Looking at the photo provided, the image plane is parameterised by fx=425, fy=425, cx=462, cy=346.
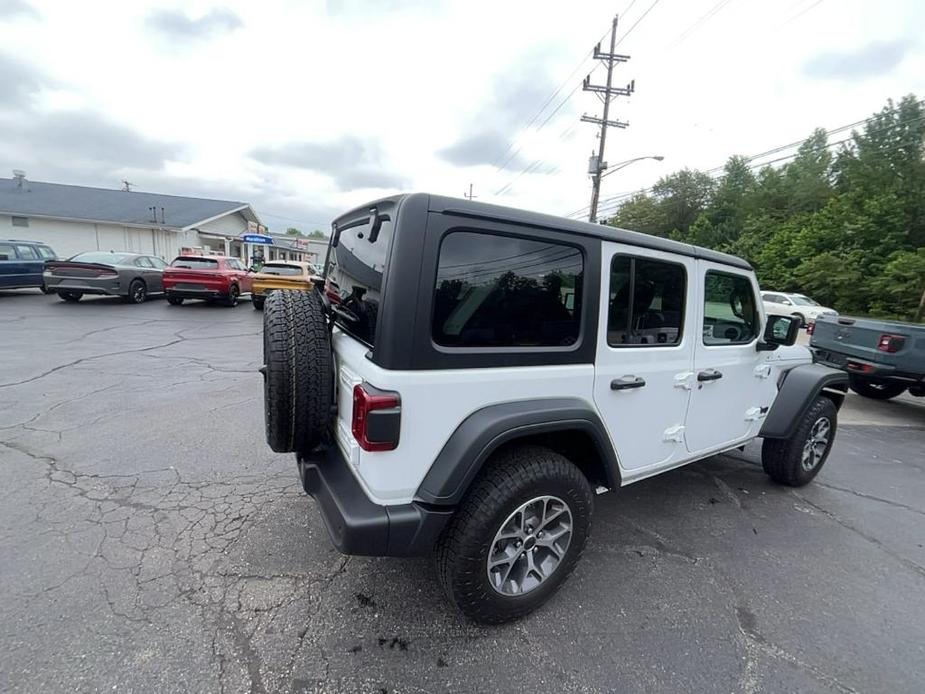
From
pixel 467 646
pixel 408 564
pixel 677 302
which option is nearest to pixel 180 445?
pixel 408 564

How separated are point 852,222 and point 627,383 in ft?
111

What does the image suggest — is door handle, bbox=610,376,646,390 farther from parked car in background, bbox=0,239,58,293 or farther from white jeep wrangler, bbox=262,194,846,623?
parked car in background, bbox=0,239,58,293

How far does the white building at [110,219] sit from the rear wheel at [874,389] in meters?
23.6

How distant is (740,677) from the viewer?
192cm

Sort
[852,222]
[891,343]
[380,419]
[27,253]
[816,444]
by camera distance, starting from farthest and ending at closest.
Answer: [852,222]
[27,253]
[891,343]
[816,444]
[380,419]

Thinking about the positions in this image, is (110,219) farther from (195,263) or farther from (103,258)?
(195,263)

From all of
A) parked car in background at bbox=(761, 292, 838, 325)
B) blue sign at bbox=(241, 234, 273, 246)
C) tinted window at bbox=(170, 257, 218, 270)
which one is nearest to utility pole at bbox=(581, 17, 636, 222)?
parked car in background at bbox=(761, 292, 838, 325)

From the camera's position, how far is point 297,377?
207 centimetres

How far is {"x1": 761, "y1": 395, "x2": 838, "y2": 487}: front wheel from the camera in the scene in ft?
11.7

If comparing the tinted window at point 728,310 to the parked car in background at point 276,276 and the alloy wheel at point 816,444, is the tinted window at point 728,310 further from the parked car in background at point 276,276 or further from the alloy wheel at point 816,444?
the parked car in background at point 276,276

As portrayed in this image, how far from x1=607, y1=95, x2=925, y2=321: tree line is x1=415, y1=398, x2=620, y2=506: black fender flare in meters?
26.6

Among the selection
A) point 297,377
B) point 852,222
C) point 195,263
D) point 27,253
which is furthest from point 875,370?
point 852,222

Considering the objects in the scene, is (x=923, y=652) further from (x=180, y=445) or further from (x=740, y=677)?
(x=180, y=445)

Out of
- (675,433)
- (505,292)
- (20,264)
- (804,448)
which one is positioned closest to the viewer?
(505,292)
